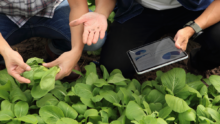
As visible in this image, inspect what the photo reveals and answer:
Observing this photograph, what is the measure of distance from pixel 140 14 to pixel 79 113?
0.79 metres

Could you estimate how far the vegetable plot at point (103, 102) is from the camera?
2.91 feet

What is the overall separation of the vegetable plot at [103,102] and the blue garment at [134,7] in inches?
15.4

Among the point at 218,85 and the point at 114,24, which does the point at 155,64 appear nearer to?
the point at 218,85

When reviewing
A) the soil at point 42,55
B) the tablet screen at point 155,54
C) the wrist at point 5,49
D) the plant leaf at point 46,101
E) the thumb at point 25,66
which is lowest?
the soil at point 42,55

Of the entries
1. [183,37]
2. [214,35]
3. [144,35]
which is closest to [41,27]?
[144,35]

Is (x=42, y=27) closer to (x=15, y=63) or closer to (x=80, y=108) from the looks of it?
(x=15, y=63)

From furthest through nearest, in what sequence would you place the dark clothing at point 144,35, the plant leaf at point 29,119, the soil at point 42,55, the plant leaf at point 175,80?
1. the soil at point 42,55
2. the dark clothing at point 144,35
3. the plant leaf at point 175,80
4. the plant leaf at point 29,119

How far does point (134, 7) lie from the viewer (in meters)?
1.23

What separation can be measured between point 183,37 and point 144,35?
413mm

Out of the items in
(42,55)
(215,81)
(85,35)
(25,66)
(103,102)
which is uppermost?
(85,35)

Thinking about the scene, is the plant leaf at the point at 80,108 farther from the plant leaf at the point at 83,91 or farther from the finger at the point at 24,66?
the finger at the point at 24,66

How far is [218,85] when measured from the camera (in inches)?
40.8

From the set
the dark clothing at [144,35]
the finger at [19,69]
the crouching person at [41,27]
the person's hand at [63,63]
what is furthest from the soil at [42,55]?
the finger at [19,69]

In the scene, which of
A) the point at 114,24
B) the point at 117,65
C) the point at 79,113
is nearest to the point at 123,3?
the point at 114,24
